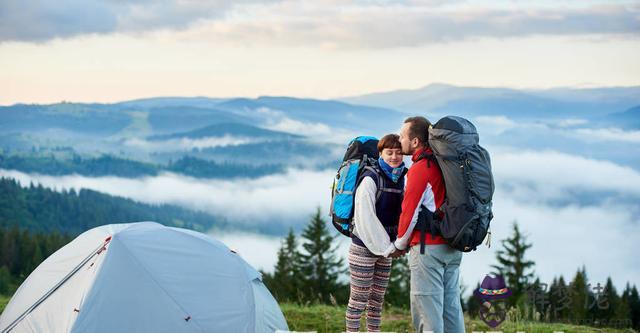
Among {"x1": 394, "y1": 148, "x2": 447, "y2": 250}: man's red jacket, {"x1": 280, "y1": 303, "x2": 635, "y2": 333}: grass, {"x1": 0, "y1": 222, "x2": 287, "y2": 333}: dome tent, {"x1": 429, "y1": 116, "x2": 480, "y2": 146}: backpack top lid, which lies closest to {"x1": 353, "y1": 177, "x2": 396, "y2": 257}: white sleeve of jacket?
{"x1": 394, "y1": 148, "x2": 447, "y2": 250}: man's red jacket

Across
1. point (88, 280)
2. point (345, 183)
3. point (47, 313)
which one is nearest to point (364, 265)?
point (345, 183)

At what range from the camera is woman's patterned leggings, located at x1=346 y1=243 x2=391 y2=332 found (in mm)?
7820

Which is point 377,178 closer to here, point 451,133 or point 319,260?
point 451,133

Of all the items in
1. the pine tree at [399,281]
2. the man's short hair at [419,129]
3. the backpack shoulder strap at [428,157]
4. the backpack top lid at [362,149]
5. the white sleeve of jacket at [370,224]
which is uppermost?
the man's short hair at [419,129]

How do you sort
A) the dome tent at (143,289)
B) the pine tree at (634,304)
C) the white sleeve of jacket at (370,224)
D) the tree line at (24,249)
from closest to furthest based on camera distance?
the white sleeve of jacket at (370,224)
the dome tent at (143,289)
the pine tree at (634,304)
the tree line at (24,249)

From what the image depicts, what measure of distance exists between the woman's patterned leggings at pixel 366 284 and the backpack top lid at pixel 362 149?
0.90m

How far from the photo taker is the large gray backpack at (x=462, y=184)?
7000mm

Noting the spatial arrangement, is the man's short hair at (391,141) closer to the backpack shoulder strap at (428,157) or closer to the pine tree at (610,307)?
the backpack shoulder strap at (428,157)

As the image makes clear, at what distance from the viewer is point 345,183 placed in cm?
771

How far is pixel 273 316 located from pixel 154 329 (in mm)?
1664

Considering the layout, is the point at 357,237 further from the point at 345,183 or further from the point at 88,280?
the point at 88,280

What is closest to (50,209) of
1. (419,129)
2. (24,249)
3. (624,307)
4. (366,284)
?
(24,249)

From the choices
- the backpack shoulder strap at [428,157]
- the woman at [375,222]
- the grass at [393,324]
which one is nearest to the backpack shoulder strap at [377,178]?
the woman at [375,222]

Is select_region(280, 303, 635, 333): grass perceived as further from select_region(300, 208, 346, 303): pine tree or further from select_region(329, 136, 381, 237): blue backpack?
select_region(300, 208, 346, 303): pine tree
